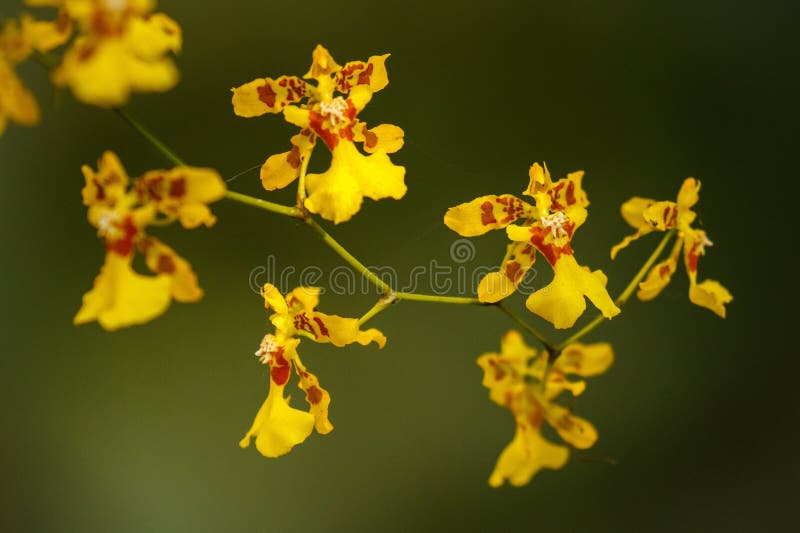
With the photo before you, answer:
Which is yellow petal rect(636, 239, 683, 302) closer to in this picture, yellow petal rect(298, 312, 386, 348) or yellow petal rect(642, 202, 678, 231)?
yellow petal rect(642, 202, 678, 231)

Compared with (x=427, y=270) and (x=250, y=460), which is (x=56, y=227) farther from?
(x=427, y=270)

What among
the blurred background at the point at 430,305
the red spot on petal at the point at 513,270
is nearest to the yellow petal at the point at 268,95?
the red spot on petal at the point at 513,270

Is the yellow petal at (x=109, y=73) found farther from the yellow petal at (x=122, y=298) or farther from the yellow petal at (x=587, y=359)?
the yellow petal at (x=587, y=359)

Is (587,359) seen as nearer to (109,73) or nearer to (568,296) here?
(568,296)

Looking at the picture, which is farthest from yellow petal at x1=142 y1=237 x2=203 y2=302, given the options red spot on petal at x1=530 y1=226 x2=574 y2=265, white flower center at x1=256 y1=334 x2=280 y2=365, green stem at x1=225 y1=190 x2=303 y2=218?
red spot on petal at x1=530 y1=226 x2=574 y2=265

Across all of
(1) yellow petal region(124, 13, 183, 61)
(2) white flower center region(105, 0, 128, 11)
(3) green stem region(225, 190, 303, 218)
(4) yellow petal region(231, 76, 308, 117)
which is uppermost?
(2) white flower center region(105, 0, 128, 11)

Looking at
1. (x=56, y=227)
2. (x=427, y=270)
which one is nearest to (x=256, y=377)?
(x=427, y=270)
